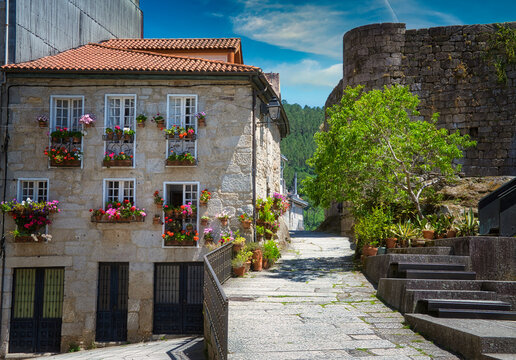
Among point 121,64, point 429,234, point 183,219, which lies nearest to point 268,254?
point 183,219

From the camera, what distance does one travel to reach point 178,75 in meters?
14.1

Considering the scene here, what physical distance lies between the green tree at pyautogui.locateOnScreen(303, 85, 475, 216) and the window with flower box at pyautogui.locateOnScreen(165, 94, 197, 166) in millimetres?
3219

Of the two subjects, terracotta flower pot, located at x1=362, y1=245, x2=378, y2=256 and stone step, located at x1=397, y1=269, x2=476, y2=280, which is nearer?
stone step, located at x1=397, y1=269, x2=476, y2=280

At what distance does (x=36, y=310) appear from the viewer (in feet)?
46.1

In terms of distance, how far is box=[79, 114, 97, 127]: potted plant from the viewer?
13930mm

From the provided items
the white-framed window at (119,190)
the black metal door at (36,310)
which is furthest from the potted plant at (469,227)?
the black metal door at (36,310)

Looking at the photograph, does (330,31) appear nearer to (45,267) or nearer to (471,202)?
(471,202)

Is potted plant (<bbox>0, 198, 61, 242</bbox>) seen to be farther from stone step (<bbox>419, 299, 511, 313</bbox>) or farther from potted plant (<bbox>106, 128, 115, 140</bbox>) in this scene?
stone step (<bbox>419, 299, 511, 313</bbox>)

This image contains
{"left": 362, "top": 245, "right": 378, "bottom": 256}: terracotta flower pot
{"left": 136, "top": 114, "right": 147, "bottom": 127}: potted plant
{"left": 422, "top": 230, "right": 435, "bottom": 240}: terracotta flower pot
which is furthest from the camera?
{"left": 136, "top": 114, "right": 147, "bottom": 127}: potted plant

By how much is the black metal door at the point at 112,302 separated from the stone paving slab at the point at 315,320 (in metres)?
4.00

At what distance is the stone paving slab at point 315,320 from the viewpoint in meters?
6.16

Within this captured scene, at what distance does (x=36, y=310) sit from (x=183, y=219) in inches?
175

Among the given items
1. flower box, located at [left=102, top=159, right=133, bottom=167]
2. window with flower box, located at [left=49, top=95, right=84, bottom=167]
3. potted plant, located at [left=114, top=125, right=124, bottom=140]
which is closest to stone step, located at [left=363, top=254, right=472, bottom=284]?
flower box, located at [left=102, top=159, right=133, bottom=167]

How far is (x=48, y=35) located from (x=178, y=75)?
184 inches
